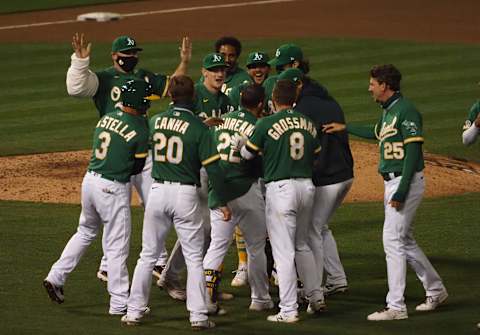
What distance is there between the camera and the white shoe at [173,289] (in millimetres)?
10000

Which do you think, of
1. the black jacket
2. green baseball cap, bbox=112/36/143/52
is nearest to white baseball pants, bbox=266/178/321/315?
the black jacket

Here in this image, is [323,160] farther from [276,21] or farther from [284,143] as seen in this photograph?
[276,21]

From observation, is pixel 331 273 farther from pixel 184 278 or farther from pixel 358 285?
pixel 184 278

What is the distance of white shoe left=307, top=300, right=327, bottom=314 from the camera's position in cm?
948

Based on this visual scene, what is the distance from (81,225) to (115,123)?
38.2 inches

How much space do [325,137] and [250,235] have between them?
42.1 inches

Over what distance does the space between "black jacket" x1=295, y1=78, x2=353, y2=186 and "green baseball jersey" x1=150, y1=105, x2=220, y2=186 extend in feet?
3.66

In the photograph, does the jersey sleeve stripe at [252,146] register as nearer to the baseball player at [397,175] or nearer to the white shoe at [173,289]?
the baseball player at [397,175]

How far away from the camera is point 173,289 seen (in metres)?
10.1

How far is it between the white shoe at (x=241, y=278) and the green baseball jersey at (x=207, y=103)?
4.69ft

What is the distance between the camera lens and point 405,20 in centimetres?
2609

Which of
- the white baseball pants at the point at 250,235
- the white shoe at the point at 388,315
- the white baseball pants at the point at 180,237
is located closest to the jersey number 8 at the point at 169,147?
the white baseball pants at the point at 180,237

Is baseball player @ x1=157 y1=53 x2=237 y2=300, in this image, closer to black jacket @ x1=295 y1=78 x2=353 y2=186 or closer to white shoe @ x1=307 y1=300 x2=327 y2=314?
black jacket @ x1=295 y1=78 x2=353 y2=186

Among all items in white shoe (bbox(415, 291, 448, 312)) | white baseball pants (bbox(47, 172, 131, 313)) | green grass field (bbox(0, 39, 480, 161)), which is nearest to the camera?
white baseball pants (bbox(47, 172, 131, 313))
